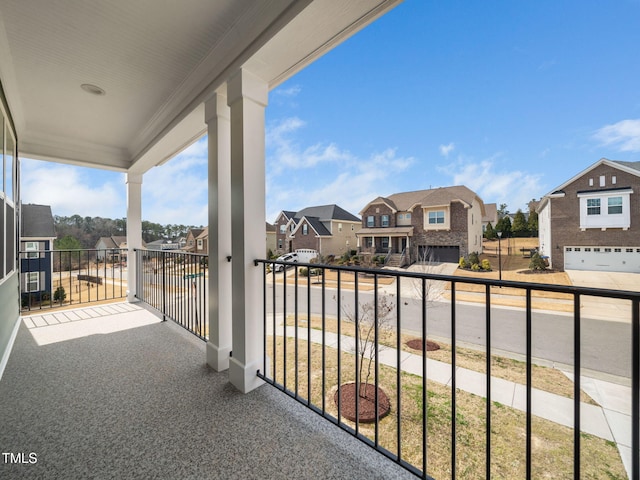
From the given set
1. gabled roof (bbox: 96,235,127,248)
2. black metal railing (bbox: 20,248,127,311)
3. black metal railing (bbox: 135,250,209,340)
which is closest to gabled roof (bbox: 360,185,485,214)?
black metal railing (bbox: 135,250,209,340)

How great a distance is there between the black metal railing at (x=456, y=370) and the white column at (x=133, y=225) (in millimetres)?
2802

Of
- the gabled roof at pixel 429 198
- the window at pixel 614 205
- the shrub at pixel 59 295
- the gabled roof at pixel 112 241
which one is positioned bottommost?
the shrub at pixel 59 295

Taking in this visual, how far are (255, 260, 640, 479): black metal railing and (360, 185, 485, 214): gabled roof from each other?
114 cm

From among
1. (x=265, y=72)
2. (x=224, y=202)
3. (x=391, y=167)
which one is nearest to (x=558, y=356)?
(x=391, y=167)

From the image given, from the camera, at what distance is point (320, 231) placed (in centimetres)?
324

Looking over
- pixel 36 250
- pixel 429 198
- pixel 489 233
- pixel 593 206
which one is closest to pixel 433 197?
pixel 429 198

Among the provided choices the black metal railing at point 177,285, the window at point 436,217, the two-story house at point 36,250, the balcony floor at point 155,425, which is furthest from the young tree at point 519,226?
the two-story house at point 36,250

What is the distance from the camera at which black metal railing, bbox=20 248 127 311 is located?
400 cm

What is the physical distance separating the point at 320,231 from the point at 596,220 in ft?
7.50

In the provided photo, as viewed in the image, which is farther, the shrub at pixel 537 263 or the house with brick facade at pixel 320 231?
the house with brick facade at pixel 320 231

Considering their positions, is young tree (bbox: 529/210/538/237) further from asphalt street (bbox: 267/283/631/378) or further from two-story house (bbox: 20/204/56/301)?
two-story house (bbox: 20/204/56/301)

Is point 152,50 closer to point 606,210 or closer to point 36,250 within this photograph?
point 606,210

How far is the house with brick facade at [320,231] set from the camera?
9.92ft

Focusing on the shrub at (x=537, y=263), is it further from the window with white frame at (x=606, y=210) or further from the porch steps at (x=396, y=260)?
the porch steps at (x=396, y=260)
